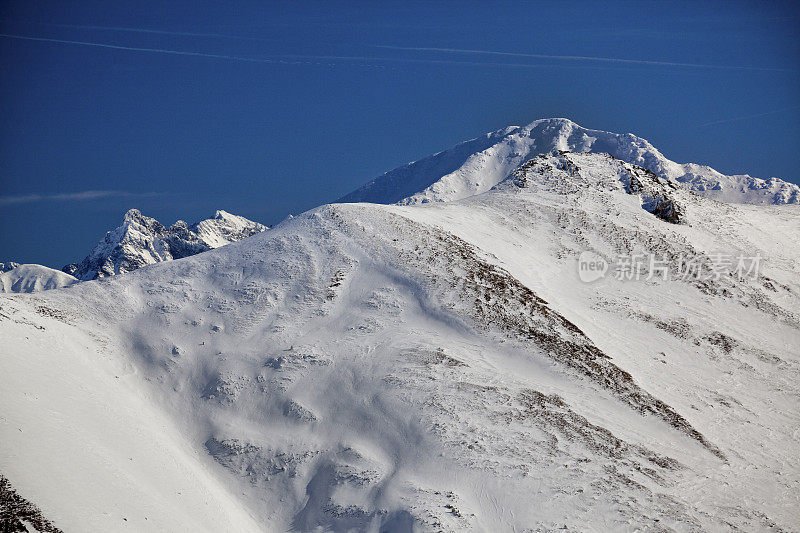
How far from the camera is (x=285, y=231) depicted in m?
46.0

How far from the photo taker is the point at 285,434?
29.0 metres

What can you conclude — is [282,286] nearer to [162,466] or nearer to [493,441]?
[162,466]

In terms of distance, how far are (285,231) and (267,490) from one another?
23949 mm

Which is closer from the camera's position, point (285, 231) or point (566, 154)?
point (285, 231)

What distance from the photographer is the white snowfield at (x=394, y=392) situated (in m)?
24.3

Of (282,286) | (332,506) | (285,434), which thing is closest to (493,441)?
(332,506)

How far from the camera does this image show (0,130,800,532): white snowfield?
79.9 feet

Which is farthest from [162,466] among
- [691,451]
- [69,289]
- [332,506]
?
[691,451]

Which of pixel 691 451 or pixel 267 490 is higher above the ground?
pixel 691 451

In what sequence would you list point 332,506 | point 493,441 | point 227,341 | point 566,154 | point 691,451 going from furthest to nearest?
point 566,154, point 227,341, point 691,451, point 493,441, point 332,506

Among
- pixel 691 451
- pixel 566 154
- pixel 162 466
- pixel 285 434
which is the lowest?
pixel 162 466

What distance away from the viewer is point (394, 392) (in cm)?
3022

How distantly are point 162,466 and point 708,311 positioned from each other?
43220 millimetres

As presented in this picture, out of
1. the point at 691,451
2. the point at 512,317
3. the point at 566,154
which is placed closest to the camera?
the point at 691,451
